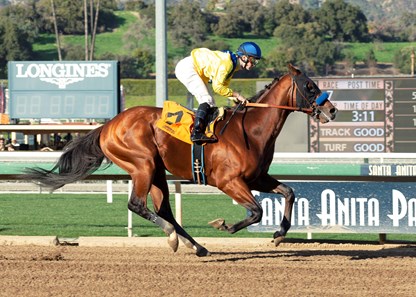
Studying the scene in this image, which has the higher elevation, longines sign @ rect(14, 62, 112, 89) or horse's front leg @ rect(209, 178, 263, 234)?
longines sign @ rect(14, 62, 112, 89)

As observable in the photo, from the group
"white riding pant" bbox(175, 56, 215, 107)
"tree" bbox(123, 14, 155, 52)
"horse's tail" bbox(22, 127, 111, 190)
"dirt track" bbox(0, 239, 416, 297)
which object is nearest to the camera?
"dirt track" bbox(0, 239, 416, 297)

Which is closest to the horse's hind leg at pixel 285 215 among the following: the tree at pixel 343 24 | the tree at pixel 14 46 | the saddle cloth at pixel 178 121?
the saddle cloth at pixel 178 121

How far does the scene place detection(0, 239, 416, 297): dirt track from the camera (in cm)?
738

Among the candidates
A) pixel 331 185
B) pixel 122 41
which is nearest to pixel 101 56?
pixel 122 41

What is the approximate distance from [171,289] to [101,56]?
71687 mm

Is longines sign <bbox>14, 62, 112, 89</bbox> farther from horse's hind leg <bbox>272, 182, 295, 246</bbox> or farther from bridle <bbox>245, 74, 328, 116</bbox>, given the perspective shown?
horse's hind leg <bbox>272, 182, 295, 246</bbox>

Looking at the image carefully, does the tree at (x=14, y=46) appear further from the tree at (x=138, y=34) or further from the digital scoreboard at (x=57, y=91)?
the digital scoreboard at (x=57, y=91)

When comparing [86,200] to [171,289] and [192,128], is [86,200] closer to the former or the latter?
[192,128]

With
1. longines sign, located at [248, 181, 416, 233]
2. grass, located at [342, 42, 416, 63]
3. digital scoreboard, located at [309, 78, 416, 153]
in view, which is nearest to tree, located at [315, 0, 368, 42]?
grass, located at [342, 42, 416, 63]

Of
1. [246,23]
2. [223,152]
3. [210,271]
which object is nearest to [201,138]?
[223,152]

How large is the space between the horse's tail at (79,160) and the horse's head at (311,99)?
6.60ft

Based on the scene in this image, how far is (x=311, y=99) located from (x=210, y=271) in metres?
1.93

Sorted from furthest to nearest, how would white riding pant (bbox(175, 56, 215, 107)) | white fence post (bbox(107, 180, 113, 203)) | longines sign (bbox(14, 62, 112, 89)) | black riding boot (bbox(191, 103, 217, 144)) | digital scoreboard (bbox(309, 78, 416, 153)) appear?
longines sign (bbox(14, 62, 112, 89))
digital scoreboard (bbox(309, 78, 416, 153))
white fence post (bbox(107, 180, 113, 203))
white riding pant (bbox(175, 56, 215, 107))
black riding boot (bbox(191, 103, 217, 144))

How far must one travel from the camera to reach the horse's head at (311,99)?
918cm
